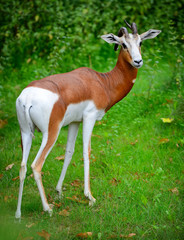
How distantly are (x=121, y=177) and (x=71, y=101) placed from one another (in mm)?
1384

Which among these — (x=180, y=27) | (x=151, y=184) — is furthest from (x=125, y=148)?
(x=180, y=27)

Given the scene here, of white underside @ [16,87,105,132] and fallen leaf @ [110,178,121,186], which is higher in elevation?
white underside @ [16,87,105,132]

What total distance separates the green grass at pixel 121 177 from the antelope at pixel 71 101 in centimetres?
25

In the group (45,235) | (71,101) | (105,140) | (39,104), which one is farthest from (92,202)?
(105,140)

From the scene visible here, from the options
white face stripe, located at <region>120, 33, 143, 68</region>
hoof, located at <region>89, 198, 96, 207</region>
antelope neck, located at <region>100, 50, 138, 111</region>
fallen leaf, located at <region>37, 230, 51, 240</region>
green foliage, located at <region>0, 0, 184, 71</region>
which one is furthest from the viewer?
green foliage, located at <region>0, 0, 184, 71</region>

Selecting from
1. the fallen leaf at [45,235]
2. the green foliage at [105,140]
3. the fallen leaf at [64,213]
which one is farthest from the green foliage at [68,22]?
the fallen leaf at [45,235]

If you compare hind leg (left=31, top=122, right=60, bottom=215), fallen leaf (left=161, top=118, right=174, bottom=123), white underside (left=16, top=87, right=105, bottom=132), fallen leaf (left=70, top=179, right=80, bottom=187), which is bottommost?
fallen leaf (left=161, top=118, right=174, bottom=123)

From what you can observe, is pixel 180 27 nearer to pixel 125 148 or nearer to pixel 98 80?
pixel 125 148

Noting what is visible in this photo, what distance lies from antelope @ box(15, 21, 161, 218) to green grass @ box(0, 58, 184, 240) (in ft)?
0.83

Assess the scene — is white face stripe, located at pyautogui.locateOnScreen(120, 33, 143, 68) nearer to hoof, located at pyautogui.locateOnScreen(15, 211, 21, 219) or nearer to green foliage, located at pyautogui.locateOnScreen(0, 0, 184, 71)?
hoof, located at pyautogui.locateOnScreen(15, 211, 21, 219)

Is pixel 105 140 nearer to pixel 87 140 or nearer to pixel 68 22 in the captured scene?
pixel 87 140

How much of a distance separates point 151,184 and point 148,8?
250 inches

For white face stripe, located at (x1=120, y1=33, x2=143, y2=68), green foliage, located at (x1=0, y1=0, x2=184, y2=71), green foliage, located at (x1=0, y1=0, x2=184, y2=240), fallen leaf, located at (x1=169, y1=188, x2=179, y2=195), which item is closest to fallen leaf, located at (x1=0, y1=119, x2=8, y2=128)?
green foliage, located at (x1=0, y1=0, x2=184, y2=240)

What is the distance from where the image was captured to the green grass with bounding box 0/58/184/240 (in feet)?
11.6
